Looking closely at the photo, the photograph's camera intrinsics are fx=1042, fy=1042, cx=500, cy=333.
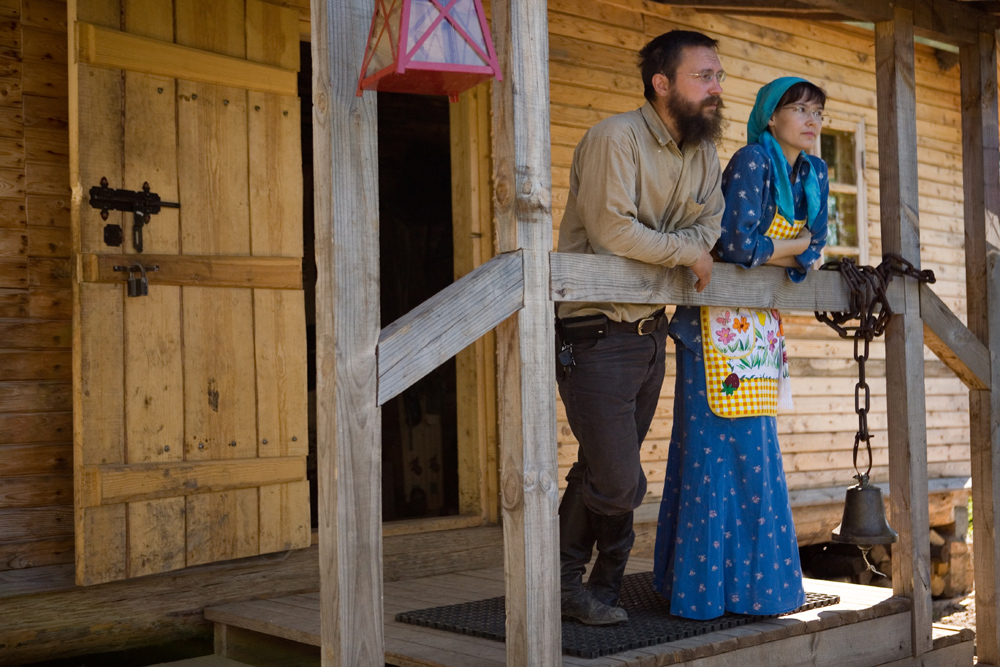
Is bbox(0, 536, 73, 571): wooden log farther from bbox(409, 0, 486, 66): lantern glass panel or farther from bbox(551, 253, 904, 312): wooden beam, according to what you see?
bbox(409, 0, 486, 66): lantern glass panel

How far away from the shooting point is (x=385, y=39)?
2.41 m

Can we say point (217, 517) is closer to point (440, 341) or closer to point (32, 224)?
point (32, 224)

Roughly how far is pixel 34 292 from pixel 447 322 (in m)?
2.12

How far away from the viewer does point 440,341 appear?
8.71ft

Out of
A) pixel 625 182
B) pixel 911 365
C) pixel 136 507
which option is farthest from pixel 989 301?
pixel 136 507

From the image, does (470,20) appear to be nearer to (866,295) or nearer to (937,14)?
(866,295)

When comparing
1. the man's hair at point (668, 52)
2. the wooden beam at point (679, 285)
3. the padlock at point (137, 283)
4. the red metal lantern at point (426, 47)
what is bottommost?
the wooden beam at point (679, 285)

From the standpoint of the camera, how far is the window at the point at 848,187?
7180 mm

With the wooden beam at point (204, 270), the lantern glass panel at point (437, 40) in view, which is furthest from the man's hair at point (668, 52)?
the wooden beam at point (204, 270)

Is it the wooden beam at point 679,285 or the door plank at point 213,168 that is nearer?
the wooden beam at point 679,285

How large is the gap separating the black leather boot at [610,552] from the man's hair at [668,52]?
4.54ft

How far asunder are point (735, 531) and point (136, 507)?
216cm

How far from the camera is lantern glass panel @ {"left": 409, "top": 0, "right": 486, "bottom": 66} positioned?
2.38 meters

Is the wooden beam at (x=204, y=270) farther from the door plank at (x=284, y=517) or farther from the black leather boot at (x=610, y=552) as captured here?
the black leather boot at (x=610, y=552)
